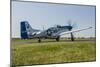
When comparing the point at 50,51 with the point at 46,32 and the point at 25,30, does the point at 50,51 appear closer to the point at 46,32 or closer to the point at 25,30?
the point at 46,32

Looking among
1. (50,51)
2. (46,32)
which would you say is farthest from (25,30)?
(50,51)

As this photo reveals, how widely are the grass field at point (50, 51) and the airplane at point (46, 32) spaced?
0.22 ft

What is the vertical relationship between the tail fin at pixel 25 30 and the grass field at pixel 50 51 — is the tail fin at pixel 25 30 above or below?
above

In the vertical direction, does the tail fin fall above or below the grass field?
above

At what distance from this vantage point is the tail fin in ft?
8.64

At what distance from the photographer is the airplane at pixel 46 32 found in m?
2.65

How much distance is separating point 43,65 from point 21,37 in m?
0.48

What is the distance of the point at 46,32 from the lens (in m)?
2.74

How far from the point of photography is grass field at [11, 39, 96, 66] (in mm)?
2615

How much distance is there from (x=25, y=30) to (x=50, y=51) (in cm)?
44

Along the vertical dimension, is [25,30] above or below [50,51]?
above

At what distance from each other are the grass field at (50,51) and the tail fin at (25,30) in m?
0.07

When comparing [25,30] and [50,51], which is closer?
[25,30]

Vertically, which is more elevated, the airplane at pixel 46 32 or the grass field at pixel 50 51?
the airplane at pixel 46 32
